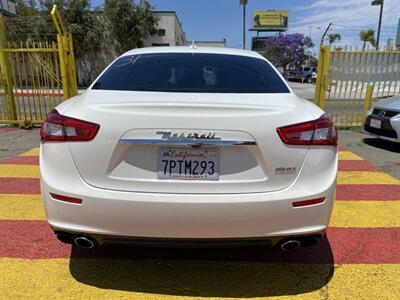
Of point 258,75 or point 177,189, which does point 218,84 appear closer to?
point 258,75

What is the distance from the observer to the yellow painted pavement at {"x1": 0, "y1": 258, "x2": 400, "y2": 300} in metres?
2.62

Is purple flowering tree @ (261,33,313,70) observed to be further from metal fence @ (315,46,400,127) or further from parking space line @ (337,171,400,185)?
parking space line @ (337,171,400,185)

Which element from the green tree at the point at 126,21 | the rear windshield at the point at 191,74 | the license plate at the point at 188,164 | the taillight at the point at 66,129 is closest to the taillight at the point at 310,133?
the license plate at the point at 188,164

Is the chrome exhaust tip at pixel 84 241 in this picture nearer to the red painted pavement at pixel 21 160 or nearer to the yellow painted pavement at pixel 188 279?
the yellow painted pavement at pixel 188 279

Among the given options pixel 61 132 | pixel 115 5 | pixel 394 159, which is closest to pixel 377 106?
pixel 394 159

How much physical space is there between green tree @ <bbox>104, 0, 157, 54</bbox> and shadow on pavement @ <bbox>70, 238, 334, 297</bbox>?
28093mm

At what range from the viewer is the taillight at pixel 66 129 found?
2.29 m

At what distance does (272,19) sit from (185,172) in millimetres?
88809

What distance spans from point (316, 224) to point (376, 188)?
2976mm

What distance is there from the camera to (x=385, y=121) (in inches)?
277

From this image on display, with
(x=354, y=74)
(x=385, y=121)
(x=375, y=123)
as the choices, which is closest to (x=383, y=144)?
(x=375, y=123)

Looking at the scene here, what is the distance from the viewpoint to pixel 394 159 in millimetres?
6668

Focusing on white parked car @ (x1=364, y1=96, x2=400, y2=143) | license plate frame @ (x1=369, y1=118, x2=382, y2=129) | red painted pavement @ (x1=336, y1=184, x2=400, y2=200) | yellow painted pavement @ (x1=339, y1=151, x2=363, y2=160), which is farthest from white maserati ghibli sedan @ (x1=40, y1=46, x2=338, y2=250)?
license plate frame @ (x1=369, y1=118, x2=382, y2=129)

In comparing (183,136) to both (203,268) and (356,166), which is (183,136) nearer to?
(203,268)
